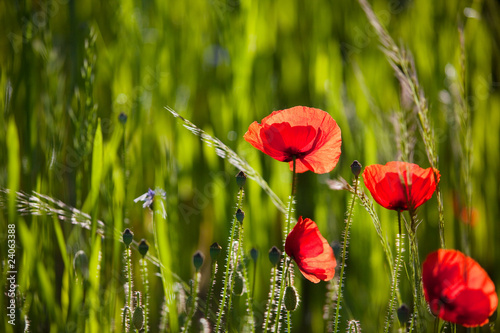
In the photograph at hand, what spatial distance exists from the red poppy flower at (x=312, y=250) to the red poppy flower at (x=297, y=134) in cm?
9

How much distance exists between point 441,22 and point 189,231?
1.04m

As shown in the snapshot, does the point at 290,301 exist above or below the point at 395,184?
below

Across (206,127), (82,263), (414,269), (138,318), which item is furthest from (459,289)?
(206,127)

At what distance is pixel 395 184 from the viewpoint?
584mm

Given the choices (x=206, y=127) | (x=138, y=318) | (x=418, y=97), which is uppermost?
(x=206, y=127)

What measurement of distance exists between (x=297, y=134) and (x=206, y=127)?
2.39 ft

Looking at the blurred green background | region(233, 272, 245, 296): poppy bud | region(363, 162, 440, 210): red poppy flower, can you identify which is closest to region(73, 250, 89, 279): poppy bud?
the blurred green background

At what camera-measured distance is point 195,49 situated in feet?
4.63

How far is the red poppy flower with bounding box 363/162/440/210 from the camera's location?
58 centimetres

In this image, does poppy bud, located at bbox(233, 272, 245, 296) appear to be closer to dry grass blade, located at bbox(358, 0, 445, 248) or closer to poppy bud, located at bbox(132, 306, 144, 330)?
poppy bud, located at bbox(132, 306, 144, 330)

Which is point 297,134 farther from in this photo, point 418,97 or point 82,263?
point 82,263

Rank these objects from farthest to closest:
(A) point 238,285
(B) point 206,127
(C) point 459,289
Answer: (B) point 206,127
(A) point 238,285
(C) point 459,289

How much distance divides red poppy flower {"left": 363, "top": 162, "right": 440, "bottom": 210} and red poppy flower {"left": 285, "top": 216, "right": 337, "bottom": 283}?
8cm

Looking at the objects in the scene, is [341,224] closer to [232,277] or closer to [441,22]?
[232,277]
